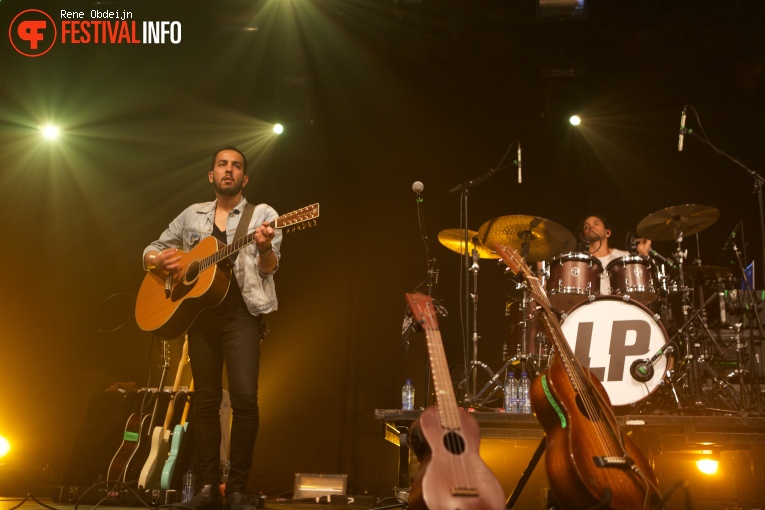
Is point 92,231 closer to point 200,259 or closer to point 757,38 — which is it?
point 200,259

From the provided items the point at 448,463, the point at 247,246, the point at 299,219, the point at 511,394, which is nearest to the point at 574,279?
the point at 511,394

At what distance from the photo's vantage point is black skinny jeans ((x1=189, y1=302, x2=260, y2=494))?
391cm

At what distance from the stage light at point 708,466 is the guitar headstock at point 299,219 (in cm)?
347

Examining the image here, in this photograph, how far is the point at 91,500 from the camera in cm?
495

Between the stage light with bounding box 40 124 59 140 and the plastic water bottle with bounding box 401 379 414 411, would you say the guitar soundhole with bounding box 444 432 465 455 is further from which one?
the stage light with bounding box 40 124 59 140

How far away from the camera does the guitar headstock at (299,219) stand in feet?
13.2

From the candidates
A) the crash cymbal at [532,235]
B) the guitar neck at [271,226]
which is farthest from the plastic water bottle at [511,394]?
the guitar neck at [271,226]

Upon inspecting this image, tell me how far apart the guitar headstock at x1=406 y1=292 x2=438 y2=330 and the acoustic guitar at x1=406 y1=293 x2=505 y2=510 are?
26 cm

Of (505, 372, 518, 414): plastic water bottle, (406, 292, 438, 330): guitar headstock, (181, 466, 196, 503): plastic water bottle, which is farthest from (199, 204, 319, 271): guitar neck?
(505, 372, 518, 414): plastic water bottle

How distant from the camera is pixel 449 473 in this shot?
9.25 feet

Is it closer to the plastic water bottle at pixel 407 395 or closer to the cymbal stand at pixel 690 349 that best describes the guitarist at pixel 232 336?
the plastic water bottle at pixel 407 395

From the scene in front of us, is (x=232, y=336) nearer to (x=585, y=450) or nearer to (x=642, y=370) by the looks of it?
(x=585, y=450)

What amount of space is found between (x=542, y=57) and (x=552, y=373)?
5.17 m

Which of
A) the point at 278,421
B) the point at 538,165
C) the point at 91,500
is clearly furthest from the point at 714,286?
the point at 91,500
